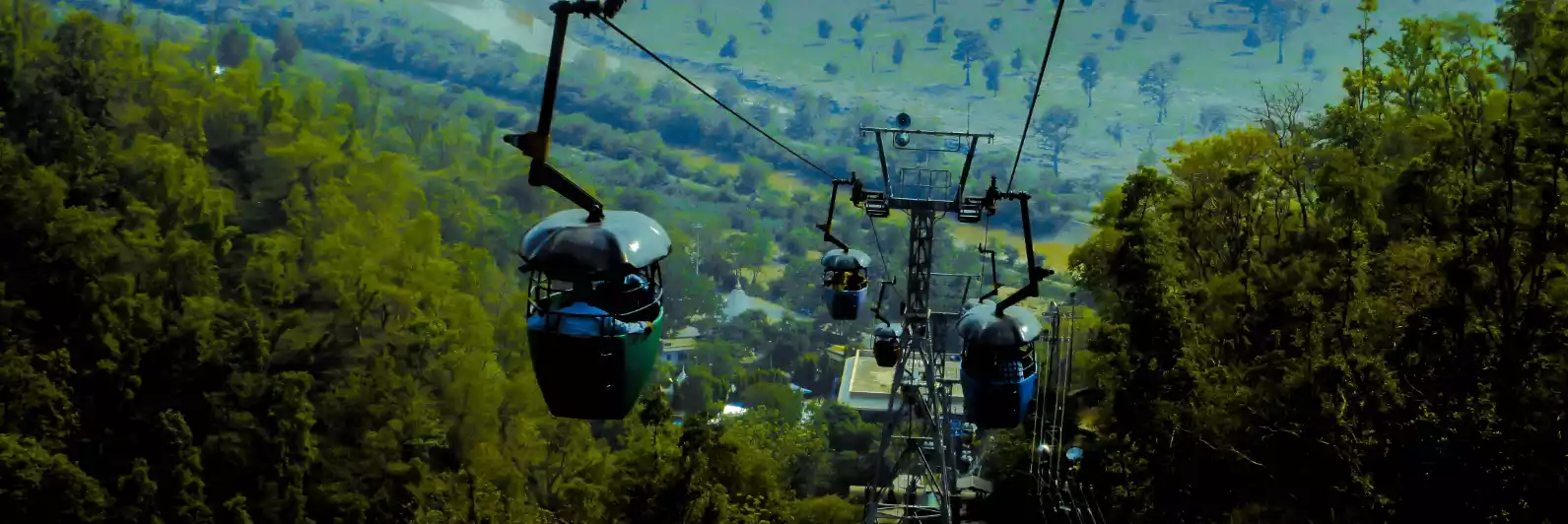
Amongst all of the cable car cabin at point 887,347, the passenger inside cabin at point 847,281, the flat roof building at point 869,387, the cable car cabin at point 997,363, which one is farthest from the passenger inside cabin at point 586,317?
the flat roof building at point 869,387

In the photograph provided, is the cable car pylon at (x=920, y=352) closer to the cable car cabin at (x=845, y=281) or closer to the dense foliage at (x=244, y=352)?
the cable car cabin at (x=845, y=281)

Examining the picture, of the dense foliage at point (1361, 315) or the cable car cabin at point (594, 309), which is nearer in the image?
the cable car cabin at point (594, 309)

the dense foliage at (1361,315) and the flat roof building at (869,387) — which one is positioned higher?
the dense foliage at (1361,315)

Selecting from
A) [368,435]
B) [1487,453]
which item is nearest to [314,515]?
[368,435]

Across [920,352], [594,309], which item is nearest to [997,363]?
[920,352]

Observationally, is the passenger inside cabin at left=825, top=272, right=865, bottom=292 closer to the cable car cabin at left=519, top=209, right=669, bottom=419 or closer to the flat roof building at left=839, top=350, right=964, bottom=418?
the cable car cabin at left=519, top=209, right=669, bottom=419

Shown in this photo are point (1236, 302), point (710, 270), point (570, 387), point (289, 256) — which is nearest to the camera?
point (570, 387)

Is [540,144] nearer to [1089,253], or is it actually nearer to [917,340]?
[917,340]
